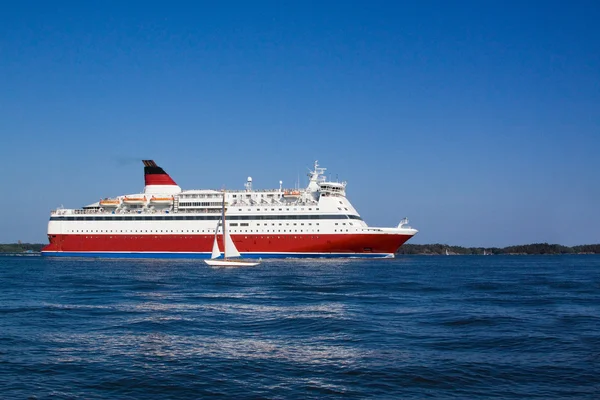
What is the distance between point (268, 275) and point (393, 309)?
1776 cm

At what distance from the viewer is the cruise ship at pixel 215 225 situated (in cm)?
6112

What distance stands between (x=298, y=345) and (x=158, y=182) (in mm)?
59648

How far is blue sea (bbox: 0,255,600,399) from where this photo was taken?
10.6 metres

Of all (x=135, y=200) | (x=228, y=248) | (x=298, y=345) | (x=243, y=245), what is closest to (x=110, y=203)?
(x=135, y=200)

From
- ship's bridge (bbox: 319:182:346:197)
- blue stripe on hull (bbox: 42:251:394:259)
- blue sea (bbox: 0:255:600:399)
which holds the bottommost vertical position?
blue sea (bbox: 0:255:600:399)

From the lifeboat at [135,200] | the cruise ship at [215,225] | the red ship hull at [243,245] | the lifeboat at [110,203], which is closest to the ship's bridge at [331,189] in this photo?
the cruise ship at [215,225]

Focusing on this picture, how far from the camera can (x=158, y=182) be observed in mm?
71188

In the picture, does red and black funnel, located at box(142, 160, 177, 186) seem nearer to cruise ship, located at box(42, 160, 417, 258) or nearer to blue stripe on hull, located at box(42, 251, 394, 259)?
A: cruise ship, located at box(42, 160, 417, 258)

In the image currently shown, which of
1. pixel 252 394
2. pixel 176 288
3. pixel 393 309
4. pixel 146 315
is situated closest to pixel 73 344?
pixel 146 315

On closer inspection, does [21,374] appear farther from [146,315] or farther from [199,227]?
[199,227]

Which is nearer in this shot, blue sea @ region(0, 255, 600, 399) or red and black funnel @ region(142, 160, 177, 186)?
blue sea @ region(0, 255, 600, 399)

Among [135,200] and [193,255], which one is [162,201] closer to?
[135,200]

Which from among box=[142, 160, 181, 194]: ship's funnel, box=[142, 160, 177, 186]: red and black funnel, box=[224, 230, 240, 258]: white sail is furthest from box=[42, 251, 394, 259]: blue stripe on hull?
box=[224, 230, 240, 258]: white sail

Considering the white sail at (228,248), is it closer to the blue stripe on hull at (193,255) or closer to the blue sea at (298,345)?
the blue stripe on hull at (193,255)
